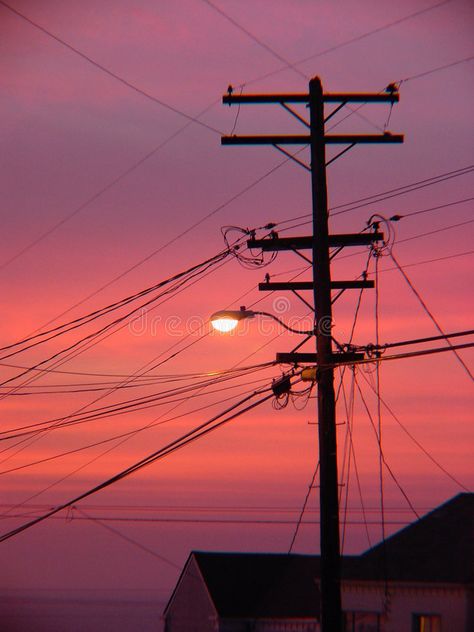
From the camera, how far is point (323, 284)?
16.7 m

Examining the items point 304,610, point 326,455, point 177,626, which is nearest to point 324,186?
point 326,455

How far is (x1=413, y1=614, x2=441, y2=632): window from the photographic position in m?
26.6

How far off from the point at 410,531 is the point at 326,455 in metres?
16.6

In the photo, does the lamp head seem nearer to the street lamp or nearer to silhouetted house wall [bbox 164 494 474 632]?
the street lamp

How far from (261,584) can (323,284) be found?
32.5 m

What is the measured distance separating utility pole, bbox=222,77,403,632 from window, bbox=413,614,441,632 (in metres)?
12.1

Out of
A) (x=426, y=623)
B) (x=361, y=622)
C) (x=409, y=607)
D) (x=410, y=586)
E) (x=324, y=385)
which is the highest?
(x=324, y=385)

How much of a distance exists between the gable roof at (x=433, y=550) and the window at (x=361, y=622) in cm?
114

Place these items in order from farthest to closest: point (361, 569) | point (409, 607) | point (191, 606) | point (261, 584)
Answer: point (261, 584)
point (191, 606)
point (361, 569)
point (409, 607)

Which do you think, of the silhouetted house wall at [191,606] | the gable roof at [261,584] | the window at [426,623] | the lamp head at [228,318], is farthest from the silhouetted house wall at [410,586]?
the lamp head at [228,318]

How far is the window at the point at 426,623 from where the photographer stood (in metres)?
26.6

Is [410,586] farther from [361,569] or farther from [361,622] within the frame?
[361,569]

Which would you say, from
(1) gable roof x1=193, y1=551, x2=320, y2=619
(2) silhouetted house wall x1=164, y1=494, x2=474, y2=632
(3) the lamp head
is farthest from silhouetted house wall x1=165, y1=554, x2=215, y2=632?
(3) the lamp head

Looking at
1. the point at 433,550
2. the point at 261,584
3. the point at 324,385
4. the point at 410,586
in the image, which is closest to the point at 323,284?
the point at 324,385
